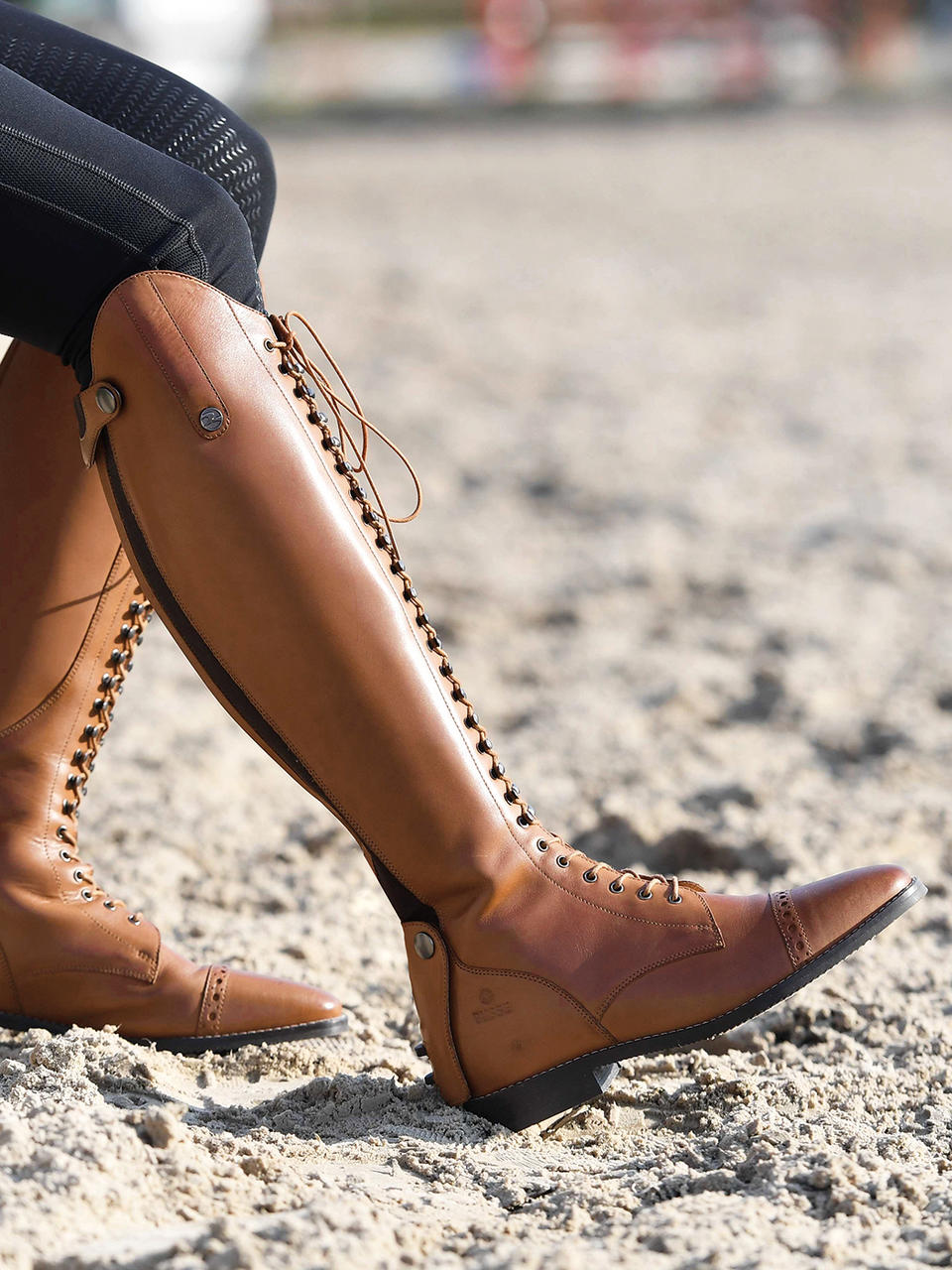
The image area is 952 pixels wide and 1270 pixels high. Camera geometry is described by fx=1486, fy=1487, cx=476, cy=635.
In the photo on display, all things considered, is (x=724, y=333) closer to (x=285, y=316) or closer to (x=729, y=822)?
(x=729, y=822)

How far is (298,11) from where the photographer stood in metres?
15.4

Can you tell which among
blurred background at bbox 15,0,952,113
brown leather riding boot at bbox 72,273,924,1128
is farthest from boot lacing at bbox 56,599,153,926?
blurred background at bbox 15,0,952,113

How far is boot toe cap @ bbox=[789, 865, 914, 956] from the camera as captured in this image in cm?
121

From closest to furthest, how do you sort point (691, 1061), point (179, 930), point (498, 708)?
point (691, 1061) < point (179, 930) < point (498, 708)

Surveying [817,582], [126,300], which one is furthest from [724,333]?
[126,300]

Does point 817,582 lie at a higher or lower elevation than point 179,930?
lower

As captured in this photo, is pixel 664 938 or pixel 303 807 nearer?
pixel 664 938

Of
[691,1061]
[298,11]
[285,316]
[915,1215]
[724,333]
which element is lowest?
[298,11]

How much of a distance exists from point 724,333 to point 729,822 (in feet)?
10.3

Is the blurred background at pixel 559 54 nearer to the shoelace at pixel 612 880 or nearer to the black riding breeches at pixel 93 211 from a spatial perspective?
the black riding breeches at pixel 93 211

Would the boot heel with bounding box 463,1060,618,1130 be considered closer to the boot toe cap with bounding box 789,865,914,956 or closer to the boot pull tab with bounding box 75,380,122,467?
the boot toe cap with bounding box 789,865,914,956

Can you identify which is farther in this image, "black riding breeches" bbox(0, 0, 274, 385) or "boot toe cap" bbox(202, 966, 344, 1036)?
"boot toe cap" bbox(202, 966, 344, 1036)

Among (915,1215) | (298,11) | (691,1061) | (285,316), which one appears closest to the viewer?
(915,1215)

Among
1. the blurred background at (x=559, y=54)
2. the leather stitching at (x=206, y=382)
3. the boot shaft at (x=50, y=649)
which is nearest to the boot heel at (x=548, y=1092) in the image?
the boot shaft at (x=50, y=649)
